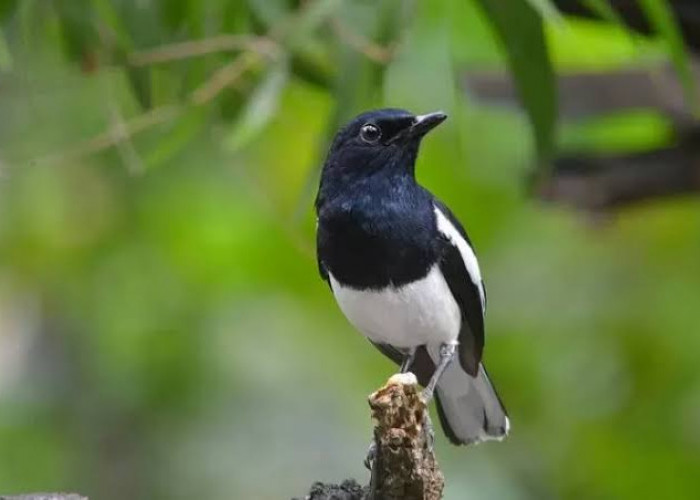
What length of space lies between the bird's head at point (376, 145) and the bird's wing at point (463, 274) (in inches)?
4.8

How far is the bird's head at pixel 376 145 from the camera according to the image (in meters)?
2.69

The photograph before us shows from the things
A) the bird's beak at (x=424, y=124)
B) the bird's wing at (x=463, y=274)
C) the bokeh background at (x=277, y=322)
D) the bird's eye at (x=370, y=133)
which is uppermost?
the bokeh background at (x=277, y=322)

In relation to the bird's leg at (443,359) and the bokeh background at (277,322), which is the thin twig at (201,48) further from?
the bokeh background at (277,322)

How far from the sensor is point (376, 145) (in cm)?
270

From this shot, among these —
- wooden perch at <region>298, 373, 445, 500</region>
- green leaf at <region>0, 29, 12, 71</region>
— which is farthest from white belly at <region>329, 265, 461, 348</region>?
green leaf at <region>0, 29, 12, 71</region>

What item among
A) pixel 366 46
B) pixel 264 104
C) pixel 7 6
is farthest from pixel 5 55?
pixel 366 46

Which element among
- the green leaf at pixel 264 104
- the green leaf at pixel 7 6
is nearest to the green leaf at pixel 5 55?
the green leaf at pixel 7 6

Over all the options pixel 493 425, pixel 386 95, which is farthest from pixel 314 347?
pixel 493 425

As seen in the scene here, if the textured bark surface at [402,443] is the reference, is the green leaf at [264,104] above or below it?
above

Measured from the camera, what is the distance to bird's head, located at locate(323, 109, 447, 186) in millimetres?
2686

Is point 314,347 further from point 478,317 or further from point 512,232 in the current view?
point 478,317

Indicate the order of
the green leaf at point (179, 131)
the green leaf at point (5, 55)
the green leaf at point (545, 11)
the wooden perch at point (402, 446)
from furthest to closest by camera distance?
the green leaf at point (179, 131)
the green leaf at point (5, 55)
the green leaf at point (545, 11)
the wooden perch at point (402, 446)

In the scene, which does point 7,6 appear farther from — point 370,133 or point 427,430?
point 427,430

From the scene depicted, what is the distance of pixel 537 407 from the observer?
18.2ft
